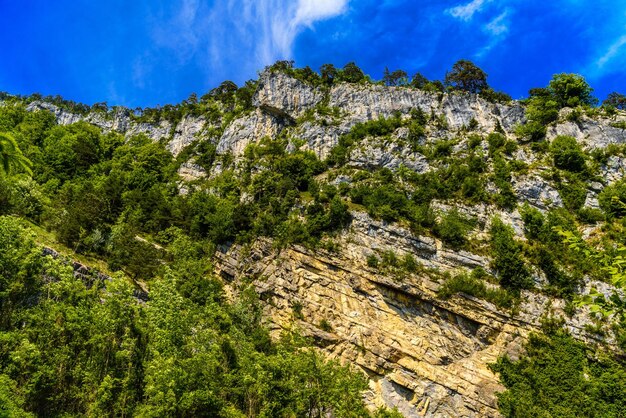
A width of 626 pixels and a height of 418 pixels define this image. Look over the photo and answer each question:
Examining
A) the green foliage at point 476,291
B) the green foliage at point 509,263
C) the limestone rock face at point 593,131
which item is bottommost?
the green foliage at point 476,291

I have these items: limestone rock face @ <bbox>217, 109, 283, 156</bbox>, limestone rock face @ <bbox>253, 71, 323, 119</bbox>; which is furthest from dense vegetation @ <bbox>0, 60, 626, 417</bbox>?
limestone rock face @ <bbox>253, 71, 323, 119</bbox>

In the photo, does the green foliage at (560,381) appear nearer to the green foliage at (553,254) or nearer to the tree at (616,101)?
the green foliage at (553,254)

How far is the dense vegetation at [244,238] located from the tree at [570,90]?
233 millimetres

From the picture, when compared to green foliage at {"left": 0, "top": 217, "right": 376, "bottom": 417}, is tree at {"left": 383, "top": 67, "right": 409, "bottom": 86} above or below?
above

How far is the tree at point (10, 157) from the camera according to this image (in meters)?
4.89

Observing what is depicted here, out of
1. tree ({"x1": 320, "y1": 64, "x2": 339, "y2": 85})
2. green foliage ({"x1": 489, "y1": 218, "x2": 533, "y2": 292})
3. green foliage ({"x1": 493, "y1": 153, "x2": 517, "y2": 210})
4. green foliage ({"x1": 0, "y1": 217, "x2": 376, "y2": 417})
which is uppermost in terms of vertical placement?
tree ({"x1": 320, "y1": 64, "x2": 339, "y2": 85})

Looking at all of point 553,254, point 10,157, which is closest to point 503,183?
point 553,254

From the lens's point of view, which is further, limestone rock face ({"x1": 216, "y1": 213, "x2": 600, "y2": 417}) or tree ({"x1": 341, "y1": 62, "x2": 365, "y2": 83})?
tree ({"x1": 341, "y1": 62, "x2": 365, "y2": 83})

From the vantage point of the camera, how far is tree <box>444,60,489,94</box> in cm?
6231

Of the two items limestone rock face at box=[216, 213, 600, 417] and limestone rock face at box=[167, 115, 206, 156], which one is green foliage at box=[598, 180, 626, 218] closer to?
limestone rock face at box=[216, 213, 600, 417]

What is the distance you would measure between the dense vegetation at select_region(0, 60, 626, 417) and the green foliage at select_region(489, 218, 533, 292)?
12cm

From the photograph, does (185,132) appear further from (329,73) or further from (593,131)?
(593,131)

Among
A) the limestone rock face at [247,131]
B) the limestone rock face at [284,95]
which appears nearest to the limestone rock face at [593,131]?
the limestone rock face at [284,95]

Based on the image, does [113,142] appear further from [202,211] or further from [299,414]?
[299,414]
